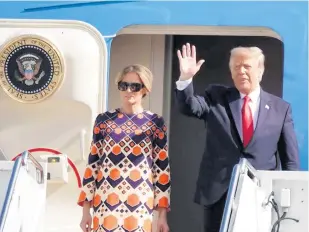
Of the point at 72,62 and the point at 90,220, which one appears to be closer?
the point at 90,220

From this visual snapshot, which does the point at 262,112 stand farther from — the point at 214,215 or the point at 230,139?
the point at 214,215

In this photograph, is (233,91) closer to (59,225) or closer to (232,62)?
(232,62)

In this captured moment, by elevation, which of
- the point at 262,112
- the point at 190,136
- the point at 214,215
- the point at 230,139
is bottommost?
the point at 214,215

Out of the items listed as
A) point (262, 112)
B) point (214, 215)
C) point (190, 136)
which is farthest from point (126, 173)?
point (190, 136)

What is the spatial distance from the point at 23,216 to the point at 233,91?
126cm

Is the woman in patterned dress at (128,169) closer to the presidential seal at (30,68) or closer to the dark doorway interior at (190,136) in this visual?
the presidential seal at (30,68)

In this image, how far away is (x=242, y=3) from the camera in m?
4.82

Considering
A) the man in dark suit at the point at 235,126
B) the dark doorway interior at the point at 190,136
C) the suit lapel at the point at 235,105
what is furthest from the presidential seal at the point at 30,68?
the dark doorway interior at the point at 190,136

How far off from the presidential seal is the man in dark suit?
2.68 feet

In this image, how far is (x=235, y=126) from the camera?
14.1ft

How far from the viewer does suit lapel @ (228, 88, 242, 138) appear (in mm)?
4320

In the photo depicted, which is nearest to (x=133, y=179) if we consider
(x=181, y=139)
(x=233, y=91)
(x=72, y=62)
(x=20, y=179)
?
(x=20, y=179)

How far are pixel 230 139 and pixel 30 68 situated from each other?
1.26 meters

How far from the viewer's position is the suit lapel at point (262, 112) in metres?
4.29
